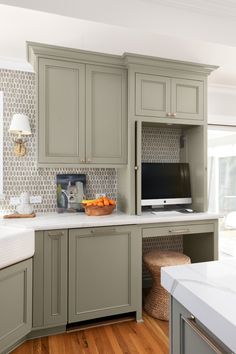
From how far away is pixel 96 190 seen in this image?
2.85m

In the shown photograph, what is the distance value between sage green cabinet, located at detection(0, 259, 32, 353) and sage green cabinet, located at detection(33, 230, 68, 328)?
68 millimetres

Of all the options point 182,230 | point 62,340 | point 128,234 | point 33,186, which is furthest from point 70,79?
point 62,340

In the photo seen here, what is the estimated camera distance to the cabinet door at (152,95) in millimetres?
2498

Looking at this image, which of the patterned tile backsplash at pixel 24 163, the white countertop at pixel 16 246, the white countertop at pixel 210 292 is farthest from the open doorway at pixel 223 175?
the white countertop at pixel 210 292

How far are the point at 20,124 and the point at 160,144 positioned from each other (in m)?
1.57

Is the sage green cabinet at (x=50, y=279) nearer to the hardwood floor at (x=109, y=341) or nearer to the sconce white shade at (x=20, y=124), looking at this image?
the hardwood floor at (x=109, y=341)

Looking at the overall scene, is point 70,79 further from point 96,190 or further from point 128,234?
point 128,234

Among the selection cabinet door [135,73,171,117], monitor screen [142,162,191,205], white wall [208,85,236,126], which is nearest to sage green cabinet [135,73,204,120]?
cabinet door [135,73,171,117]

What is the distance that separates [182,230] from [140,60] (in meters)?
1.66

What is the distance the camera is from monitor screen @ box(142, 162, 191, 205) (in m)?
2.74

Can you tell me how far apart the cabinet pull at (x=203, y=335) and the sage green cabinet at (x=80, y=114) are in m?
1.80

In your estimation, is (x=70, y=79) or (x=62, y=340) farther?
(x=70, y=79)

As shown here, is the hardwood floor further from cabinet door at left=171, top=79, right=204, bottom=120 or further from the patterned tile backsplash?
cabinet door at left=171, top=79, right=204, bottom=120

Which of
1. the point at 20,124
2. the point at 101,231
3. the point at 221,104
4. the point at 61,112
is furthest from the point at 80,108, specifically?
the point at 221,104
